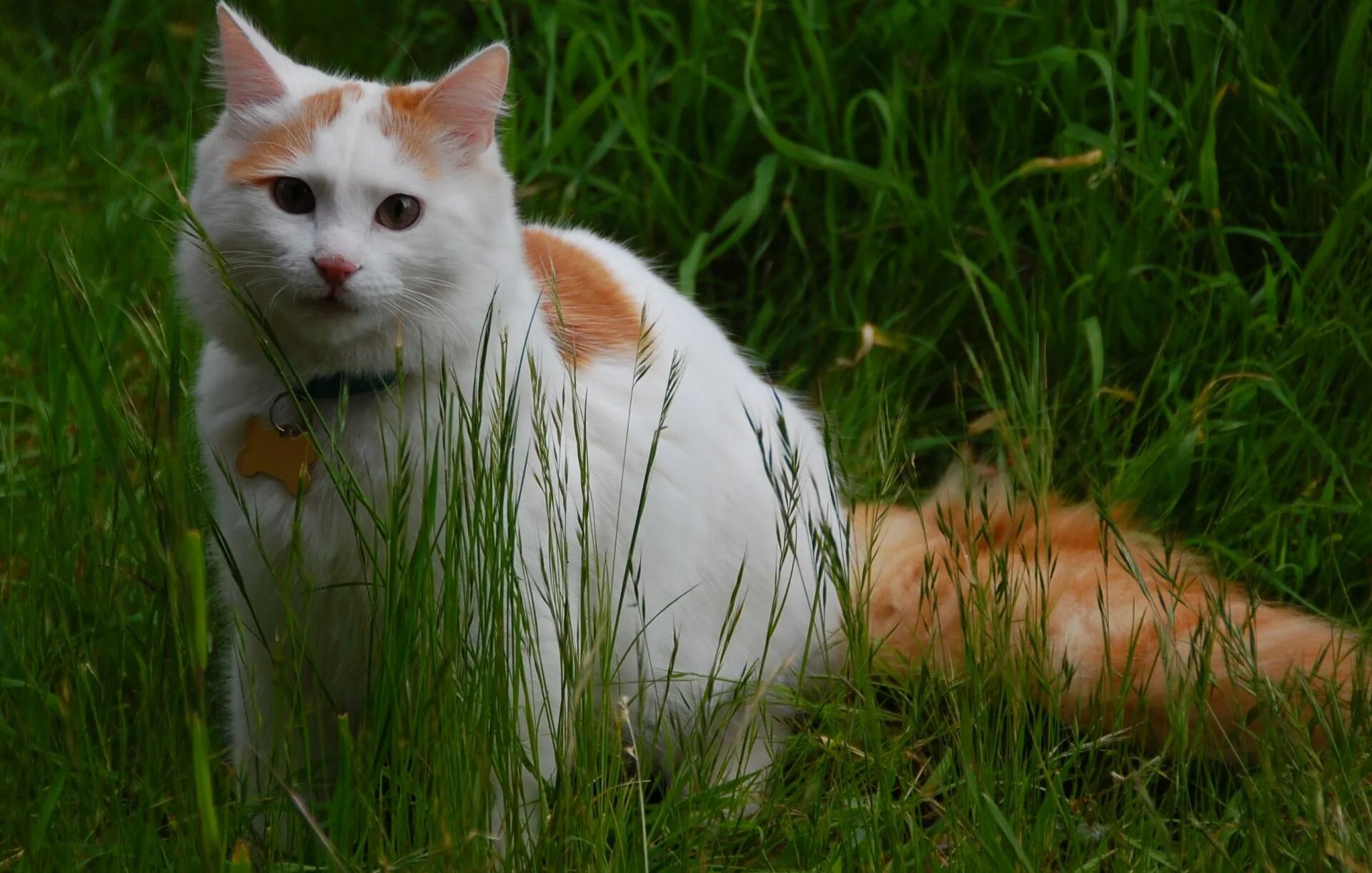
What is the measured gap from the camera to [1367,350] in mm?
2607

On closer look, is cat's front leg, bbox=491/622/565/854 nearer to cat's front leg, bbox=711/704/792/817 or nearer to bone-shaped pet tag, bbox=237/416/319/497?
cat's front leg, bbox=711/704/792/817

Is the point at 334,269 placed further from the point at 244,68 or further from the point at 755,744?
the point at 755,744

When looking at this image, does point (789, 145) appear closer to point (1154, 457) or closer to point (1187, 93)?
point (1187, 93)

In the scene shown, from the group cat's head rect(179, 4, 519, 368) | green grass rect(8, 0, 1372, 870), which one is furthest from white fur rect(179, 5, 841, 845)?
green grass rect(8, 0, 1372, 870)

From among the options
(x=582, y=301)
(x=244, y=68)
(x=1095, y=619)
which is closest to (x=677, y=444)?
(x=582, y=301)

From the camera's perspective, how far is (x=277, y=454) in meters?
1.84

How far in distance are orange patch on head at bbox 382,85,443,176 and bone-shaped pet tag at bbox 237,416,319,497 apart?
407 mm

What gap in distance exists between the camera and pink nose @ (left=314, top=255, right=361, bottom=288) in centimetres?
172

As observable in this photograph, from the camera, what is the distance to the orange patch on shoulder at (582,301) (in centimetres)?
213

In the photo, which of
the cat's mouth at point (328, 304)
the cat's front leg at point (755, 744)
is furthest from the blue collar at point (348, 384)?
the cat's front leg at point (755, 744)

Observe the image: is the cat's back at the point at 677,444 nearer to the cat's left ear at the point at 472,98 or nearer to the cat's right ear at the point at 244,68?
the cat's left ear at the point at 472,98

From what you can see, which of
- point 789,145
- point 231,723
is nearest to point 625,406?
point 231,723

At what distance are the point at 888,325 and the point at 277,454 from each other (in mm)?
1456

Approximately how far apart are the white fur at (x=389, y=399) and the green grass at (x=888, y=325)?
0.34ft
